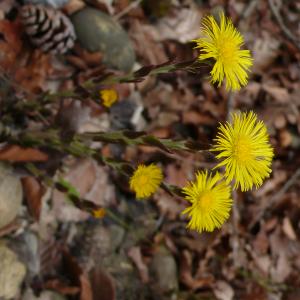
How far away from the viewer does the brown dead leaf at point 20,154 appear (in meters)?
1.99

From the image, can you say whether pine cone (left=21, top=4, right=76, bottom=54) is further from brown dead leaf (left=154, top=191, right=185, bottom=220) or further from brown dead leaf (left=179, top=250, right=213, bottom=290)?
brown dead leaf (left=179, top=250, right=213, bottom=290)

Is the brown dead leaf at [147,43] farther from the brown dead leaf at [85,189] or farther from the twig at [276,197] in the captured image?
the twig at [276,197]

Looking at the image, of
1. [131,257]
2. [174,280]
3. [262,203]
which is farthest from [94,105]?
[262,203]

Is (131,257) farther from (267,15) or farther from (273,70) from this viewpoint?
(267,15)

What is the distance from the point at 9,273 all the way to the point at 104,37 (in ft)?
4.56

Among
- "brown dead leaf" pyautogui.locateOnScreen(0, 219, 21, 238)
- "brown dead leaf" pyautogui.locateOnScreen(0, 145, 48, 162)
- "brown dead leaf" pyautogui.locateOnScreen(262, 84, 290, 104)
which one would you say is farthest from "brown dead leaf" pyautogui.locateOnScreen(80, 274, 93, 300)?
"brown dead leaf" pyautogui.locateOnScreen(262, 84, 290, 104)

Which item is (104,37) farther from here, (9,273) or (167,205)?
(9,273)

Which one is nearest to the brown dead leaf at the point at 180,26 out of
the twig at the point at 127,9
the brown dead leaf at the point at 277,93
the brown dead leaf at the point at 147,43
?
the brown dead leaf at the point at 147,43

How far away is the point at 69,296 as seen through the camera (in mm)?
2178

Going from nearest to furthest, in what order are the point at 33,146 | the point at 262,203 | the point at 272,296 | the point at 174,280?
the point at 33,146
the point at 174,280
the point at 272,296
the point at 262,203

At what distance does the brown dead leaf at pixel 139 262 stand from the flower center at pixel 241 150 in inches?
48.6

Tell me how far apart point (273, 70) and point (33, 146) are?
83.7 inches

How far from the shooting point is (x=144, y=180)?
5.59ft

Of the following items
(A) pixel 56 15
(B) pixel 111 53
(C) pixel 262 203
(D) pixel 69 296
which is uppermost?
(A) pixel 56 15
